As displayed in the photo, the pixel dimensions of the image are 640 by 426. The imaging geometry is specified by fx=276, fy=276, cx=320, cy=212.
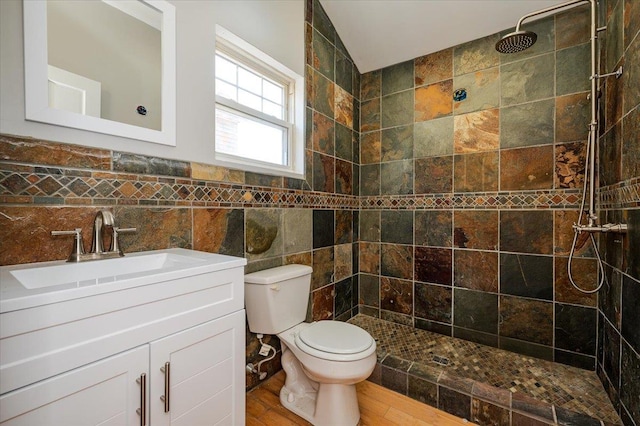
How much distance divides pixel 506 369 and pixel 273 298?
1.57m

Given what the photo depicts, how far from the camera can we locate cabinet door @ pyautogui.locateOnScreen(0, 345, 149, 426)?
2.02 ft

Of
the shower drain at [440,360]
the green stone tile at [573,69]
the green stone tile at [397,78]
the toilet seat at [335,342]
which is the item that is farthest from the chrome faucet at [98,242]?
the green stone tile at [573,69]

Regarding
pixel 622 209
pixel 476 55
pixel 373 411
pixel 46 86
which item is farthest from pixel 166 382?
pixel 476 55

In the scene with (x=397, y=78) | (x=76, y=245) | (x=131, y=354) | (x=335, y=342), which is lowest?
(x=335, y=342)

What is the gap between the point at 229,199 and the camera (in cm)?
157

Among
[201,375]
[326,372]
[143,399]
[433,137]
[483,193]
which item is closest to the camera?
[143,399]

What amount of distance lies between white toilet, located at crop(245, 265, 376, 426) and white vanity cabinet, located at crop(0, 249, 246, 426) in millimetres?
413

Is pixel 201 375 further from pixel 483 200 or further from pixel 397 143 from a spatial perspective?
pixel 397 143

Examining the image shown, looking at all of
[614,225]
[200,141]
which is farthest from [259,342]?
[614,225]

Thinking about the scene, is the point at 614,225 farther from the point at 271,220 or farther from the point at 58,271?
the point at 58,271

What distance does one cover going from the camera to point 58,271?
3.07ft

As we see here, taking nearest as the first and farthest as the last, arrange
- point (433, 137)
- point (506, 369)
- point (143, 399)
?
point (143, 399) < point (506, 369) < point (433, 137)

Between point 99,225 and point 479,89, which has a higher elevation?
point 479,89

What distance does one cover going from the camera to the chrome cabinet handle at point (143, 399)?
81cm
